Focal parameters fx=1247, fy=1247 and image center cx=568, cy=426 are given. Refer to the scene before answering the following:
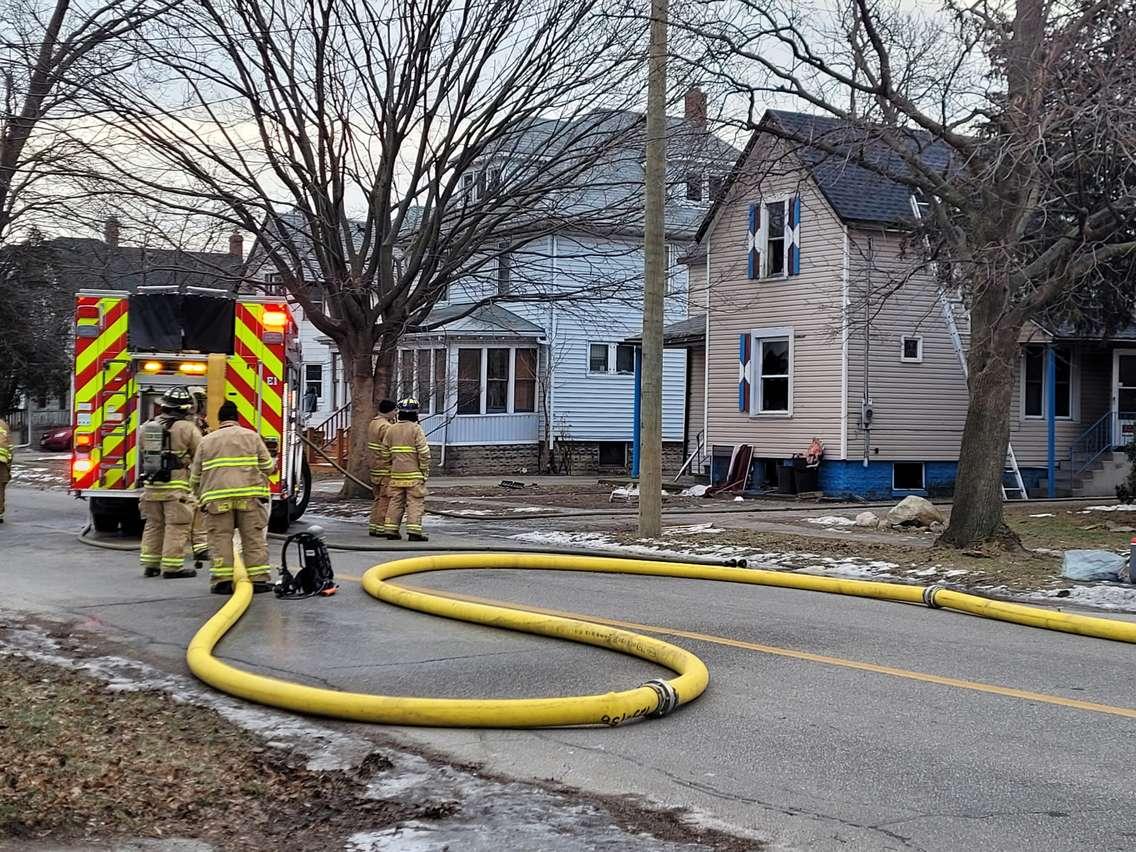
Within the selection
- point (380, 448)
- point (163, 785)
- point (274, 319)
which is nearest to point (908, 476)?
point (380, 448)

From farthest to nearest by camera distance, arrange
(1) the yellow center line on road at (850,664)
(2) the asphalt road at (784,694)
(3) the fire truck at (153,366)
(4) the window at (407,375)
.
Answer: (4) the window at (407,375) < (3) the fire truck at (153,366) < (1) the yellow center line on road at (850,664) < (2) the asphalt road at (784,694)

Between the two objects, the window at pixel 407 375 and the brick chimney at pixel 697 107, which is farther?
the window at pixel 407 375

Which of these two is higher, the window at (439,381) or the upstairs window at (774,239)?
the upstairs window at (774,239)

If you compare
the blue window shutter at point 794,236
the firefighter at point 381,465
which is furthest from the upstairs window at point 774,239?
the firefighter at point 381,465

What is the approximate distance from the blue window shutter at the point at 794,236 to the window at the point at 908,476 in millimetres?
4569

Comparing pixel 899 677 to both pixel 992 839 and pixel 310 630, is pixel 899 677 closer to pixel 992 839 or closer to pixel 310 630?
pixel 992 839

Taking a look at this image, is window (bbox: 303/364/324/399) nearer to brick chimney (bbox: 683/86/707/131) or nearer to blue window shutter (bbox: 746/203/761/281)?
blue window shutter (bbox: 746/203/761/281)

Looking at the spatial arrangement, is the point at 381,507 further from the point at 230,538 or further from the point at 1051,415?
the point at 1051,415

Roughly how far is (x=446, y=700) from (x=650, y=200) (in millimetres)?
10194

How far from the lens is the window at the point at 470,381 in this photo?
3391cm

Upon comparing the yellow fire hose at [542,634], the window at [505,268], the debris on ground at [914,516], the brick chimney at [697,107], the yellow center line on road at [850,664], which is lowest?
the yellow center line on road at [850,664]

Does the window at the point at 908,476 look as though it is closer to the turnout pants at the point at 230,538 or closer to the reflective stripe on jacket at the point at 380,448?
the reflective stripe on jacket at the point at 380,448

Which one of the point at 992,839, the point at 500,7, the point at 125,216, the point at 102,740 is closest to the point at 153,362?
the point at 125,216

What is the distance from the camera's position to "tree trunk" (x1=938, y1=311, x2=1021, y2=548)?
1434 cm
